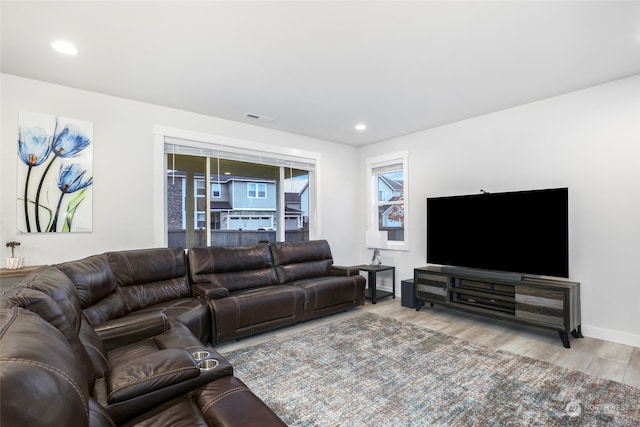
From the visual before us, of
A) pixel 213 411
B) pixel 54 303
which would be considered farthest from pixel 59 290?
pixel 213 411

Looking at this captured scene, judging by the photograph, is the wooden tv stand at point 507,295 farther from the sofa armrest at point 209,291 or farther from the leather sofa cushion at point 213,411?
the leather sofa cushion at point 213,411

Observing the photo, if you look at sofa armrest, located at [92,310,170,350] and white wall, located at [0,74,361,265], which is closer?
sofa armrest, located at [92,310,170,350]

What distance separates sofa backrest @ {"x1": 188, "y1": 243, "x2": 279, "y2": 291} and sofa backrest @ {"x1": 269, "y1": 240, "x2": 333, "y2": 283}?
0.12m

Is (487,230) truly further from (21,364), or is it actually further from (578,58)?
(21,364)

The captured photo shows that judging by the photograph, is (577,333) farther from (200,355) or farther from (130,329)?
(130,329)

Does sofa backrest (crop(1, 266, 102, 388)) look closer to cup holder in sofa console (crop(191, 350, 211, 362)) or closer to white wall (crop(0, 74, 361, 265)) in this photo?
cup holder in sofa console (crop(191, 350, 211, 362))

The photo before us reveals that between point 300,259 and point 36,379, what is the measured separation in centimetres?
383

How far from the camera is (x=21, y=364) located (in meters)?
0.69

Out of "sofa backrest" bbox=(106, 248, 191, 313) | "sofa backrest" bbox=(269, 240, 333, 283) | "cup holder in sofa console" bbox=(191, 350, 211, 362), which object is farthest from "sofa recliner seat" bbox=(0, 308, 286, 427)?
"sofa backrest" bbox=(269, 240, 333, 283)

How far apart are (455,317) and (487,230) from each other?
1196 mm

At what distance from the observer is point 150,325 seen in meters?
2.28

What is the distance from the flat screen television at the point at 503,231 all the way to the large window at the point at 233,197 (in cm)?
213

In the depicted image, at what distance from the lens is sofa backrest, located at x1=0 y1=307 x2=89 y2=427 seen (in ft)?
2.05

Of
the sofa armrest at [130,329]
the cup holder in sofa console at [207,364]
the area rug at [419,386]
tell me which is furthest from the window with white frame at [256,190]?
the cup holder in sofa console at [207,364]
